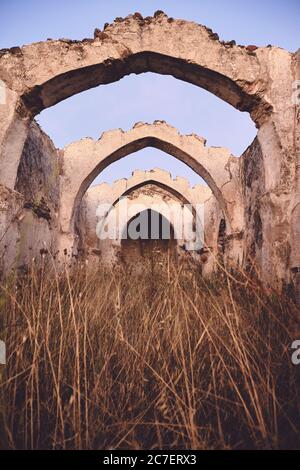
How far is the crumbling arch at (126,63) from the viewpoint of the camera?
399 cm

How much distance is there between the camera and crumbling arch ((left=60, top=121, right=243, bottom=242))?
7613 mm

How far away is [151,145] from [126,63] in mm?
5189

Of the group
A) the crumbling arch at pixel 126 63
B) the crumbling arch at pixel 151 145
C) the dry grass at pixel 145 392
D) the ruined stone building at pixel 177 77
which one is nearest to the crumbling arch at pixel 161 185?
the crumbling arch at pixel 151 145

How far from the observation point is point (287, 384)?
172 cm

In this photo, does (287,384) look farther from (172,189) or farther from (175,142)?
(172,189)

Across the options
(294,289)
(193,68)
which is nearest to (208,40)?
(193,68)

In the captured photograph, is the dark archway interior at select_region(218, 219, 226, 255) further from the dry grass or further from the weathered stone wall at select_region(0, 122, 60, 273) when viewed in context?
the dry grass

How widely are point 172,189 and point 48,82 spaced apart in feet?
27.1

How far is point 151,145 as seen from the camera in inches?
372

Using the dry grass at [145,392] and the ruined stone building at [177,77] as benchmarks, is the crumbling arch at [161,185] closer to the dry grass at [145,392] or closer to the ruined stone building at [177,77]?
the ruined stone building at [177,77]

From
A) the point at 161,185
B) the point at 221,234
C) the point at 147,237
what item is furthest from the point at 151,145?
the point at 147,237

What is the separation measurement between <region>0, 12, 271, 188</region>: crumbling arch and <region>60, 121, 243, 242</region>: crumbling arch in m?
3.46

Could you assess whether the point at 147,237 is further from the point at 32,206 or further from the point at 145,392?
the point at 145,392
